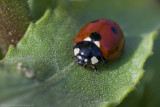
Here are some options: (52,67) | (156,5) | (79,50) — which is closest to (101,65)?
(79,50)

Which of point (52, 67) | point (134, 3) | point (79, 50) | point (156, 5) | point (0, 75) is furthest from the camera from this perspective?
point (156, 5)

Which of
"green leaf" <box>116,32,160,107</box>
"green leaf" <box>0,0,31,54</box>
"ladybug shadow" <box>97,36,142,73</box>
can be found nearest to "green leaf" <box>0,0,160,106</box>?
"ladybug shadow" <box>97,36,142,73</box>

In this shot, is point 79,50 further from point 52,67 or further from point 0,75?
point 0,75

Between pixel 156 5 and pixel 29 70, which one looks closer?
pixel 29 70

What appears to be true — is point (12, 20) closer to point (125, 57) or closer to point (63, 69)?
point (63, 69)

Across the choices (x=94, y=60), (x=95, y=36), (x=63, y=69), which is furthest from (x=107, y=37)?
(x=63, y=69)

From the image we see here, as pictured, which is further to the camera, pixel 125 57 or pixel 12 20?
pixel 125 57

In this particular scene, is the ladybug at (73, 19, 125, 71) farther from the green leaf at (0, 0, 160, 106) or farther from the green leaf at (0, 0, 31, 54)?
the green leaf at (0, 0, 31, 54)

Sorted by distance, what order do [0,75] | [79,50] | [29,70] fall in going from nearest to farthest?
[0,75]
[29,70]
[79,50]
